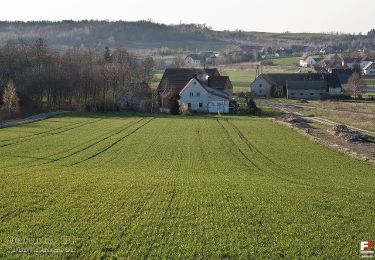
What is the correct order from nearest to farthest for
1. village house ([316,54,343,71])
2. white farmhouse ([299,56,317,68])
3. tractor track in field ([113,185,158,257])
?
→ 1. tractor track in field ([113,185,158,257])
2. village house ([316,54,343,71])
3. white farmhouse ([299,56,317,68])

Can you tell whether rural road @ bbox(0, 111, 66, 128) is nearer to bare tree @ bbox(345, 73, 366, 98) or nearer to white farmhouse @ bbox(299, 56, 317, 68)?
bare tree @ bbox(345, 73, 366, 98)

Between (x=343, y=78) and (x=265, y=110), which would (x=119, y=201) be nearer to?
(x=265, y=110)

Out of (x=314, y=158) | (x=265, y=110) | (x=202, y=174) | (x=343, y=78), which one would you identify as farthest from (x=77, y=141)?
(x=343, y=78)

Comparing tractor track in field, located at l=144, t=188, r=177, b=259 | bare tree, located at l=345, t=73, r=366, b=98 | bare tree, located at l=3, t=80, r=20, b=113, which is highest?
bare tree, located at l=345, t=73, r=366, b=98

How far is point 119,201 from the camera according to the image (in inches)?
675

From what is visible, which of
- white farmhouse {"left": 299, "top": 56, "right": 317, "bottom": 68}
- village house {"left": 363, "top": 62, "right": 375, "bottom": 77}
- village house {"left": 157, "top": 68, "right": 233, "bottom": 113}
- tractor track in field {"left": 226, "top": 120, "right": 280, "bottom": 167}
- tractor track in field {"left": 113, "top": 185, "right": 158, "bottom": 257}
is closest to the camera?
tractor track in field {"left": 113, "top": 185, "right": 158, "bottom": 257}

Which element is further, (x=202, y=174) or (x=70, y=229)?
(x=202, y=174)

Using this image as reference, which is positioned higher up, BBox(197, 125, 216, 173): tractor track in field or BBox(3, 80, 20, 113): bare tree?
BBox(3, 80, 20, 113): bare tree

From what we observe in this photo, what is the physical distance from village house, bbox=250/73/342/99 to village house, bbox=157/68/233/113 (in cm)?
1242

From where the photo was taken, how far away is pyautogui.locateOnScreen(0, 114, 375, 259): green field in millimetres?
12586

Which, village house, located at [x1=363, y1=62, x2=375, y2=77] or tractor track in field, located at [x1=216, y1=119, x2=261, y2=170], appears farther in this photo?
village house, located at [x1=363, y1=62, x2=375, y2=77]

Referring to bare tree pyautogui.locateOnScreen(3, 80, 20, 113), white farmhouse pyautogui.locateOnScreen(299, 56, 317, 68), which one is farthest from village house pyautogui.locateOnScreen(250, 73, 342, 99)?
white farmhouse pyautogui.locateOnScreen(299, 56, 317, 68)

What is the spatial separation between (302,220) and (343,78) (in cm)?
10193

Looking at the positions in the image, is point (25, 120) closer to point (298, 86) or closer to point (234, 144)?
point (234, 144)
